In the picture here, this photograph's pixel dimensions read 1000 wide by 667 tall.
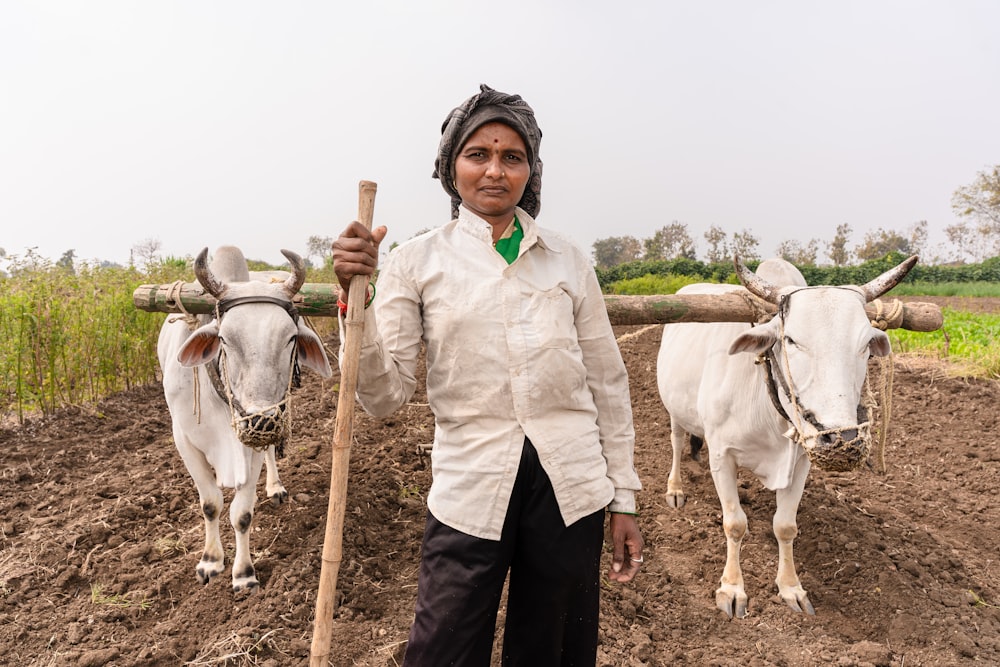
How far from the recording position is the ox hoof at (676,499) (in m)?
4.57

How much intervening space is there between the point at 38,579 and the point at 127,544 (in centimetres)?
43

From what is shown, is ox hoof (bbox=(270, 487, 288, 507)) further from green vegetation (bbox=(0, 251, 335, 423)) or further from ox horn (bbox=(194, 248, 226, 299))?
green vegetation (bbox=(0, 251, 335, 423))

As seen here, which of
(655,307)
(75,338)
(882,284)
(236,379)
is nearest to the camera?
(236,379)

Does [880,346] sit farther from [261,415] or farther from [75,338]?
[75,338]

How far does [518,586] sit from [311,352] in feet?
4.59

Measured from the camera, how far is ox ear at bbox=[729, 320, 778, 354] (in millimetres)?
2912

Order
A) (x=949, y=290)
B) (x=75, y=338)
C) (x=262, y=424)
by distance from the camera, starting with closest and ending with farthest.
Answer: (x=262, y=424), (x=75, y=338), (x=949, y=290)

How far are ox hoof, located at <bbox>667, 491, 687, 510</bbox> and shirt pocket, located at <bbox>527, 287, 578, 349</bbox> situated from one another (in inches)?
125

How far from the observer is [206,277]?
255cm

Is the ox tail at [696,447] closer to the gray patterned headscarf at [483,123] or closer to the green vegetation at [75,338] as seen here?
the gray patterned headscarf at [483,123]

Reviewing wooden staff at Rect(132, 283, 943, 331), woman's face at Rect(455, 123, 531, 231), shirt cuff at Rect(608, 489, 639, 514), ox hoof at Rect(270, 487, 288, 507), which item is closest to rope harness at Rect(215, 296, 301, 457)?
wooden staff at Rect(132, 283, 943, 331)

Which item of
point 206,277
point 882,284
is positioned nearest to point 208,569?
point 206,277

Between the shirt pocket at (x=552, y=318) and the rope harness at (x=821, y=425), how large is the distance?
136 centimetres

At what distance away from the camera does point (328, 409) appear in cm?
573
